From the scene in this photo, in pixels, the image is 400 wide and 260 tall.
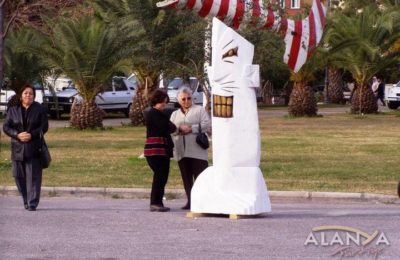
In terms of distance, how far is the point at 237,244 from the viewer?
1093 cm

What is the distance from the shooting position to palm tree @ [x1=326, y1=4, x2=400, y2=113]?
37469 mm

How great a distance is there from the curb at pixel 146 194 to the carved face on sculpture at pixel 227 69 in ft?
9.62

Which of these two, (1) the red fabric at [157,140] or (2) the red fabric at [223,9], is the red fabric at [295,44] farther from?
(1) the red fabric at [157,140]

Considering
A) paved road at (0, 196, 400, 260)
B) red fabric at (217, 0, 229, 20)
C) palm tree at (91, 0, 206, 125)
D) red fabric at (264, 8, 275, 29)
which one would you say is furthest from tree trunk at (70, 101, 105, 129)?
red fabric at (217, 0, 229, 20)

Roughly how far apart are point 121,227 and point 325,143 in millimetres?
14061

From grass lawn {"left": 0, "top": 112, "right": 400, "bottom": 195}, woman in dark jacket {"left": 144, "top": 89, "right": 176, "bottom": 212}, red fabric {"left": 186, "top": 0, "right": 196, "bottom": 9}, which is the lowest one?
grass lawn {"left": 0, "top": 112, "right": 400, "bottom": 195}

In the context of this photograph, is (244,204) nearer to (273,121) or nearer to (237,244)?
(237,244)

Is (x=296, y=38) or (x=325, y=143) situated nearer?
(x=296, y=38)

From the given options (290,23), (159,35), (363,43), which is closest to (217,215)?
(290,23)

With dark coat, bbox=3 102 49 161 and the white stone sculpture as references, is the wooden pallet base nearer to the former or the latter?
the white stone sculpture

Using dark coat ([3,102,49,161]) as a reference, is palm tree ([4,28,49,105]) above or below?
above

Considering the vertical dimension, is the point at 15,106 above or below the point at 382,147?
A: above

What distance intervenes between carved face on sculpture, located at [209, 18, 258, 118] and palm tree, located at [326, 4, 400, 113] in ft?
79.6

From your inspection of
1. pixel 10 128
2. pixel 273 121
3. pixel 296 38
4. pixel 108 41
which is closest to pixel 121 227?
pixel 10 128
